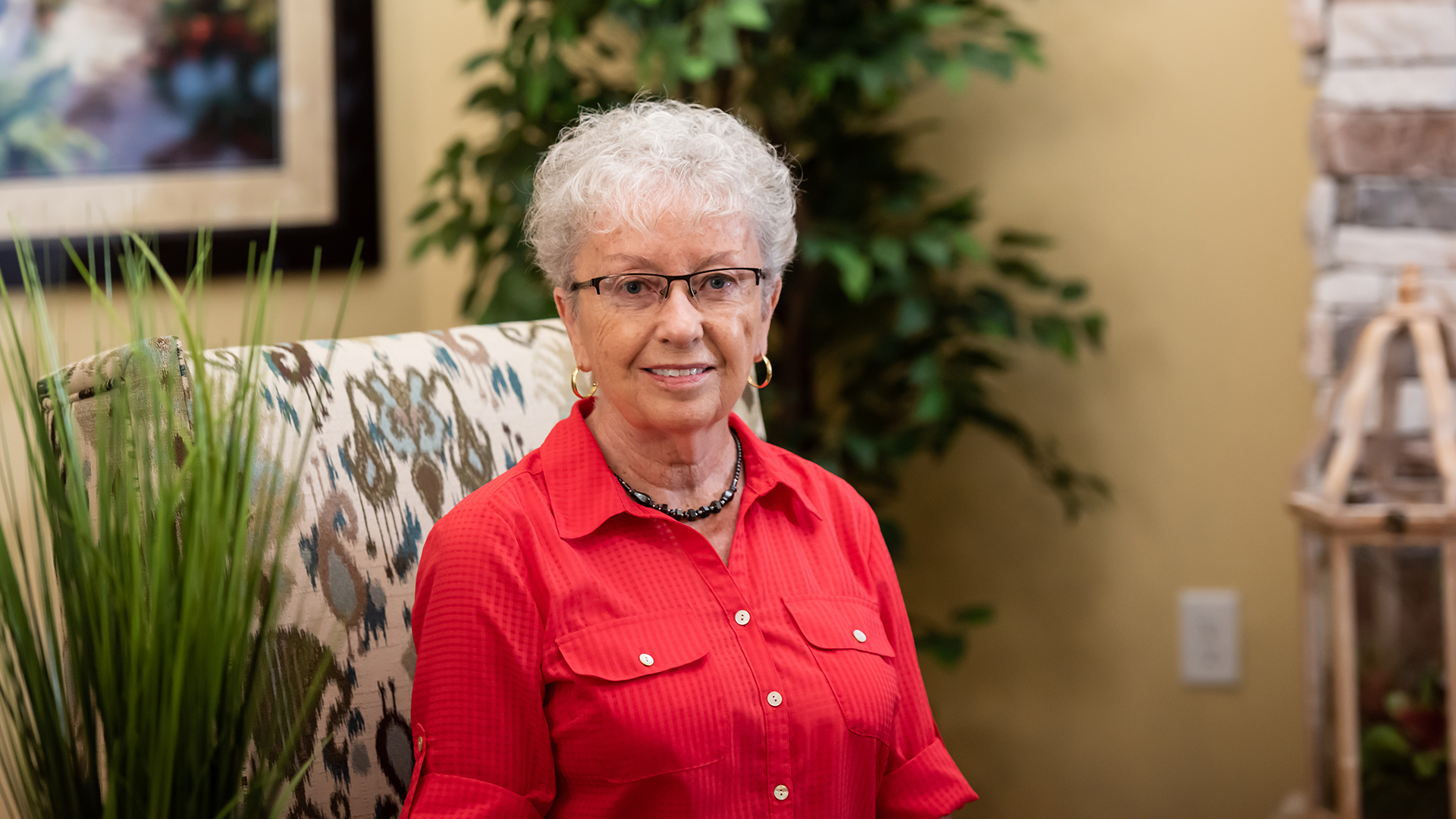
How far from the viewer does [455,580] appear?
3.18 feet

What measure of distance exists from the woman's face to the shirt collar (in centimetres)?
5

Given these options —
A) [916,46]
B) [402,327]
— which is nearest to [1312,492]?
[916,46]

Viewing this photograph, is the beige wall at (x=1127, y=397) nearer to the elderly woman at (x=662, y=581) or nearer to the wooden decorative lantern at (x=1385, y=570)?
the wooden decorative lantern at (x=1385, y=570)

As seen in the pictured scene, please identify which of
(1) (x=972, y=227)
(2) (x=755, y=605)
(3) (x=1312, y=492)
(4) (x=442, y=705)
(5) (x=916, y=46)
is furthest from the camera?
(1) (x=972, y=227)

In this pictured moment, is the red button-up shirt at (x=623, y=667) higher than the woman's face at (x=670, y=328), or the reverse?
the woman's face at (x=670, y=328)

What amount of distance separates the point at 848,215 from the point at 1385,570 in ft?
3.13

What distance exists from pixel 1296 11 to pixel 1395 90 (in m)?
0.17

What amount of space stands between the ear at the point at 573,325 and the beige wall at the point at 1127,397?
1017 millimetres

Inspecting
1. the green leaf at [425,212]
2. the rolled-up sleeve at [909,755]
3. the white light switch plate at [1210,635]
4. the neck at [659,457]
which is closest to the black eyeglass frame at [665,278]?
the neck at [659,457]

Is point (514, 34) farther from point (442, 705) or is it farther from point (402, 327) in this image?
point (442, 705)

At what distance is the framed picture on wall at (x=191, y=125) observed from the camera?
1688mm

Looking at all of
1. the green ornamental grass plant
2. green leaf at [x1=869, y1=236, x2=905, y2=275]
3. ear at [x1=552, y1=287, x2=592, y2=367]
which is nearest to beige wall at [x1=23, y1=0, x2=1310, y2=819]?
green leaf at [x1=869, y1=236, x2=905, y2=275]

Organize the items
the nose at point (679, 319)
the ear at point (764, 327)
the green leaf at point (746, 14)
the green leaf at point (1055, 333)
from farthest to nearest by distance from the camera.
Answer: the green leaf at point (1055, 333)
the green leaf at point (746, 14)
the ear at point (764, 327)
the nose at point (679, 319)

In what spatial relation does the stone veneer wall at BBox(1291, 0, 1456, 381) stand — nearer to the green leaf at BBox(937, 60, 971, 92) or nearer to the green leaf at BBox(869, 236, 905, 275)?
the green leaf at BBox(937, 60, 971, 92)
